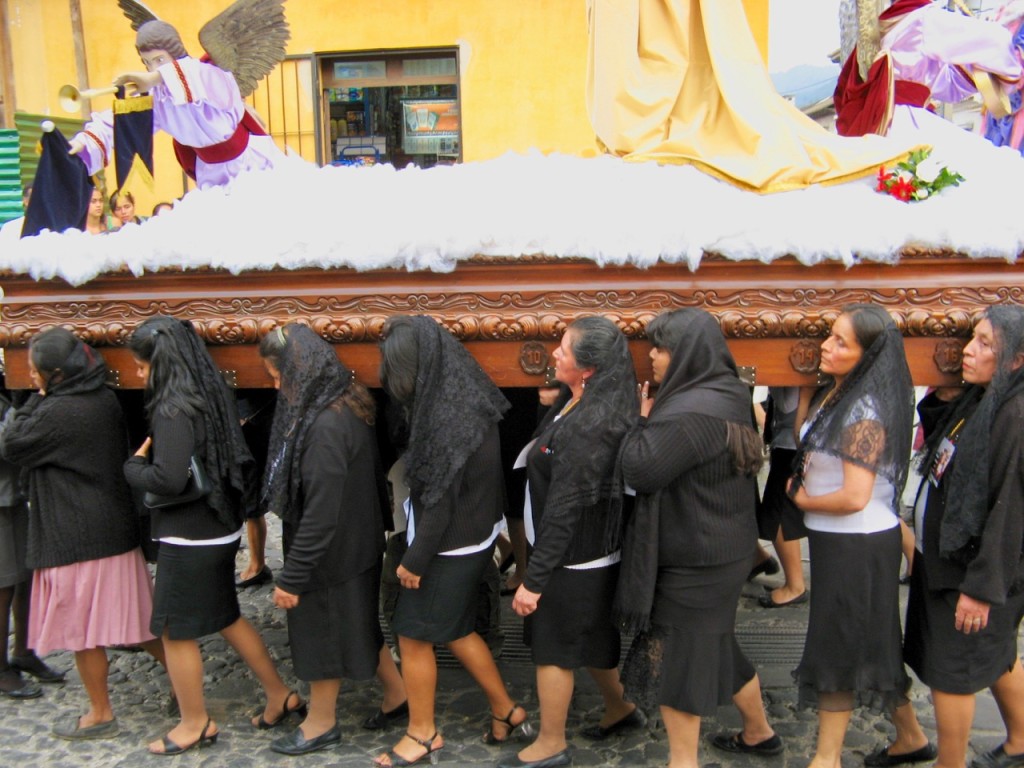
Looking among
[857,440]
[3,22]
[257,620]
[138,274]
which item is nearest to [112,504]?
[138,274]

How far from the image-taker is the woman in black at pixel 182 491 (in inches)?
117

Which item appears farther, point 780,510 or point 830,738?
point 780,510

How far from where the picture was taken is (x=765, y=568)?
4.59 m

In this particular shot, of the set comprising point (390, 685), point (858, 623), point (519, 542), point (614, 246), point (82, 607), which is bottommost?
point (390, 685)

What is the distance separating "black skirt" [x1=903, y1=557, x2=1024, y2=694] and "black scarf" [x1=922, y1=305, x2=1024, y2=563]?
7.1 inches

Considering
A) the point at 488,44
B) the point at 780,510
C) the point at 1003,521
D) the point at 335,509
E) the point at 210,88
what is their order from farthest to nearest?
the point at 488,44, the point at 210,88, the point at 780,510, the point at 335,509, the point at 1003,521

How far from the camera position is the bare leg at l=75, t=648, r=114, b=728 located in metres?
3.28

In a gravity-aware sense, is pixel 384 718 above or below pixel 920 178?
below

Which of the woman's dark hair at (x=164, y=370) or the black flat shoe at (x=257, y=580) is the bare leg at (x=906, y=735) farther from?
the black flat shoe at (x=257, y=580)

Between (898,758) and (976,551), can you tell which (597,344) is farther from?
(898,758)

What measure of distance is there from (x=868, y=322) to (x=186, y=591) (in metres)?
2.31

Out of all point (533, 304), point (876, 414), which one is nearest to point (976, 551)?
point (876, 414)

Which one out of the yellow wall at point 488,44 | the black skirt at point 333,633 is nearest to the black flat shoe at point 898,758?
the black skirt at point 333,633

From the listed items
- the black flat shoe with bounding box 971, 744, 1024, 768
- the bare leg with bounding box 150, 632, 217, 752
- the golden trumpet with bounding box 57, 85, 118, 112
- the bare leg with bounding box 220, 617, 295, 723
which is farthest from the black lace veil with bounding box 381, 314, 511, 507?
the black flat shoe with bounding box 971, 744, 1024, 768
